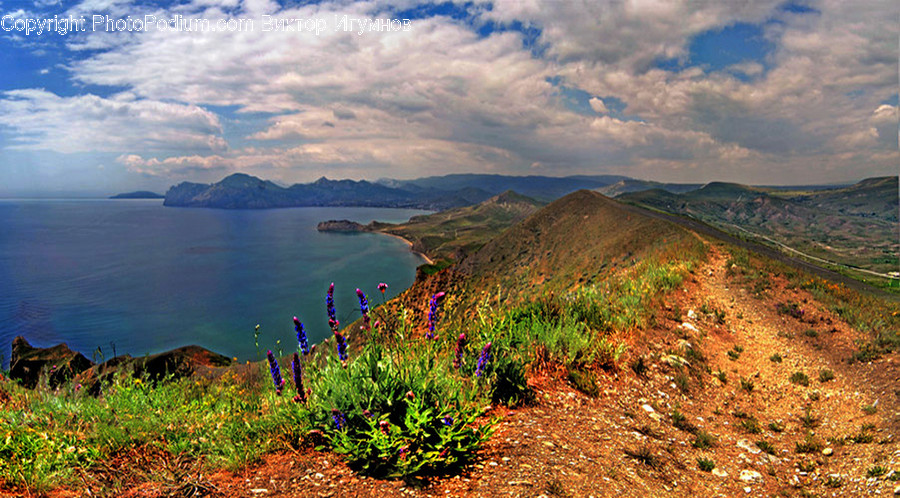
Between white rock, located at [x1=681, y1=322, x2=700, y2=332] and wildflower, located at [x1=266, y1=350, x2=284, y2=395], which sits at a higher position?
wildflower, located at [x1=266, y1=350, x2=284, y2=395]

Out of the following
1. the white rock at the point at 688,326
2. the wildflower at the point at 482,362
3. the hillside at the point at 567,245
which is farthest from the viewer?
the hillside at the point at 567,245

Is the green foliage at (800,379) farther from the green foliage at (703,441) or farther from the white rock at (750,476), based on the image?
the white rock at (750,476)

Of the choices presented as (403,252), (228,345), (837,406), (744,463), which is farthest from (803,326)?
(403,252)

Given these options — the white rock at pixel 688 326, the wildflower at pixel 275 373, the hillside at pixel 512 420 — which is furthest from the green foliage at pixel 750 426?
the wildflower at pixel 275 373

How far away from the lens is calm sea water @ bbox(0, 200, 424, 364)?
72250 millimetres

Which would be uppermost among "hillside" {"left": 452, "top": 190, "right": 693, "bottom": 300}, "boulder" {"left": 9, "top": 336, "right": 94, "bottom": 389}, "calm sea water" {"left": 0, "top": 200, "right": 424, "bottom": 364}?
"hillside" {"left": 452, "top": 190, "right": 693, "bottom": 300}

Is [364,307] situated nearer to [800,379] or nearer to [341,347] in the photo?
[341,347]

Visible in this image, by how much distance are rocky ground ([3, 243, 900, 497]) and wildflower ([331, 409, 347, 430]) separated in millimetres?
353

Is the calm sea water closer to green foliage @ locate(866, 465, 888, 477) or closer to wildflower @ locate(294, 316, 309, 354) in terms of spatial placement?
wildflower @ locate(294, 316, 309, 354)

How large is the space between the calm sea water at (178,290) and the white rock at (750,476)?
34986 mm

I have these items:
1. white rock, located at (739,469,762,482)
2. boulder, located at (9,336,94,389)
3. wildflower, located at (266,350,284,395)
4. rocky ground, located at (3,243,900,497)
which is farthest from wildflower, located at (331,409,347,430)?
boulder, located at (9,336,94,389)

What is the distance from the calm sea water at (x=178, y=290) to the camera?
72.2 m

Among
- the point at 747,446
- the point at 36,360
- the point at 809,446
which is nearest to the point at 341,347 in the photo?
the point at 747,446

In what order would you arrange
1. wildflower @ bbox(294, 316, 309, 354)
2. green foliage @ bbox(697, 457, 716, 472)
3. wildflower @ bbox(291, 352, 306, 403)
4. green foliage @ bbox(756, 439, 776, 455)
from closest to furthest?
wildflower @ bbox(291, 352, 306, 403) → wildflower @ bbox(294, 316, 309, 354) → green foliage @ bbox(697, 457, 716, 472) → green foliage @ bbox(756, 439, 776, 455)
